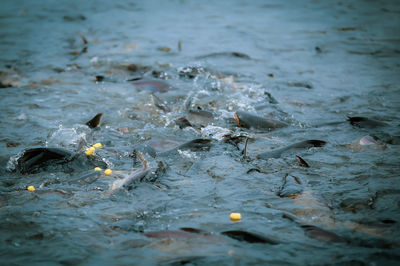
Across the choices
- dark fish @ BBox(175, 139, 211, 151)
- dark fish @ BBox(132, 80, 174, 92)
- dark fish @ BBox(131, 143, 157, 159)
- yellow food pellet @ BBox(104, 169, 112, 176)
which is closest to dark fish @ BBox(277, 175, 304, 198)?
dark fish @ BBox(175, 139, 211, 151)

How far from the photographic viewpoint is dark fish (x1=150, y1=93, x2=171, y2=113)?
409cm

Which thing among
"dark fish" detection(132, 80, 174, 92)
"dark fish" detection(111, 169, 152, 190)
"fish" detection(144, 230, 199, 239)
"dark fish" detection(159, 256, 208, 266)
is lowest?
"dark fish" detection(159, 256, 208, 266)

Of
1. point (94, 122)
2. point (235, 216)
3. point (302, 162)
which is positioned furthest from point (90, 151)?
point (302, 162)

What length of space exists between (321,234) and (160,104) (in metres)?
2.38

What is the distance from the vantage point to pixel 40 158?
3025 mm

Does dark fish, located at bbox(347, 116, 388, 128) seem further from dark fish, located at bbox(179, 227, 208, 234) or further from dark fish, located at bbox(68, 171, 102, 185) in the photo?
dark fish, located at bbox(68, 171, 102, 185)

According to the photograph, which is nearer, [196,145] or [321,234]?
[321,234]

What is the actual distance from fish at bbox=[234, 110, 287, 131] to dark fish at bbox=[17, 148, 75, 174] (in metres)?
1.50

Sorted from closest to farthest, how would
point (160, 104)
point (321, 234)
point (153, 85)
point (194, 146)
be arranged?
1. point (321, 234)
2. point (194, 146)
3. point (160, 104)
4. point (153, 85)

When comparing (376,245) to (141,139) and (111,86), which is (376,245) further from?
(111,86)

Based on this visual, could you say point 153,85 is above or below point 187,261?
above

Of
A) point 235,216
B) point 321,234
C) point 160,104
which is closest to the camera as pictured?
point 321,234

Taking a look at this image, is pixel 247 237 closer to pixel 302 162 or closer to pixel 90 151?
pixel 302 162

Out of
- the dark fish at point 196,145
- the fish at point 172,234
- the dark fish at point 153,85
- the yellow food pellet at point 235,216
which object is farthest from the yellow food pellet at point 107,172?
the dark fish at point 153,85
